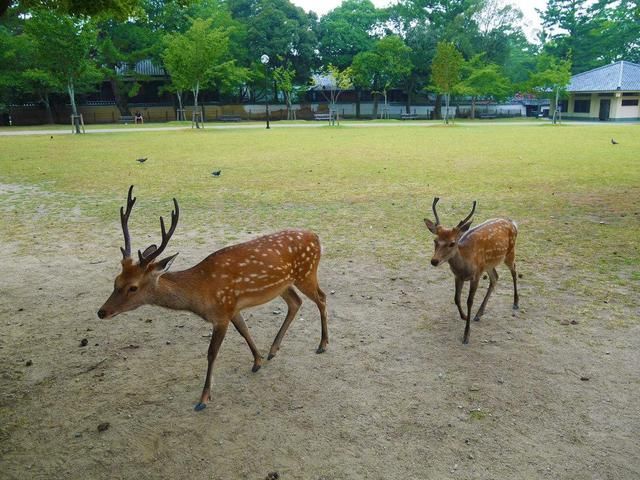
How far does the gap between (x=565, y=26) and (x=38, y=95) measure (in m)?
54.0

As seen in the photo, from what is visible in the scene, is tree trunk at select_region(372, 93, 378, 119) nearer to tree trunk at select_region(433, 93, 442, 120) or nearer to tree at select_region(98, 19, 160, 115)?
tree trunk at select_region(433, 93, 442, 120)

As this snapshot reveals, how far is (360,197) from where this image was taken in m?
10.3

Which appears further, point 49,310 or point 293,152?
point 293,152

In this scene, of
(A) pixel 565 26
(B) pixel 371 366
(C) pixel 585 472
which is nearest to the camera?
(C) pixel 585 472

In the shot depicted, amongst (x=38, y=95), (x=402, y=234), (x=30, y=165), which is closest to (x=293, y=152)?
(x=30, y=165)

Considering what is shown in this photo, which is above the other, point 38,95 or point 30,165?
point 38,95

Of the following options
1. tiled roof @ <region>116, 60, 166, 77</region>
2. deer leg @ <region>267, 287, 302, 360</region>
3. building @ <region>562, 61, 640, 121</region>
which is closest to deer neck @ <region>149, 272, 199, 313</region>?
deer leg @ <region>267, 287, 302, 360</region>

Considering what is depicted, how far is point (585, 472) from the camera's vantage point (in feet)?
9.45

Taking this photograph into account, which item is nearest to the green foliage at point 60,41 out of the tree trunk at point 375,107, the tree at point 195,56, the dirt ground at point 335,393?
the tree at point 195,56

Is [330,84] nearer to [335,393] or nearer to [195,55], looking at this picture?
[195,55]

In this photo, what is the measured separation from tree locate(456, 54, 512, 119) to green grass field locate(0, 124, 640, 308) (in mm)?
28646

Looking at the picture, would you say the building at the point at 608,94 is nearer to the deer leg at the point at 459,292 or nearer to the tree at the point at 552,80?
the tree at the point at 552,80

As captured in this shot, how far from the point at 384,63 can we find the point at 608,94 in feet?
63.5

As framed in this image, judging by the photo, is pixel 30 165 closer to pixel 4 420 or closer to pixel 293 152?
pixel 293 152
